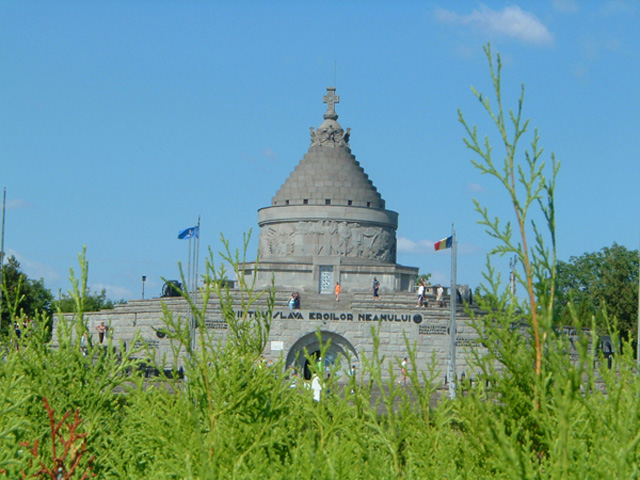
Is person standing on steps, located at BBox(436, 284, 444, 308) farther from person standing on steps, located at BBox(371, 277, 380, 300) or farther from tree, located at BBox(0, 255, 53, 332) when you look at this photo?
tree, located at BBox(0, 255, 53, 332)

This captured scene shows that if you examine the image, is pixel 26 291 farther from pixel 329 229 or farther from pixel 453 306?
pixel 453 306

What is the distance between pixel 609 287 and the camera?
2007 inches

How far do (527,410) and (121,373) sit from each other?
343cm

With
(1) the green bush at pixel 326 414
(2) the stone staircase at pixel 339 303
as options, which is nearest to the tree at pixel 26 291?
(2) the stone staircase at pixel 339 303

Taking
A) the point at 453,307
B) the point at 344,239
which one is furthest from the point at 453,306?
the point at 344,239

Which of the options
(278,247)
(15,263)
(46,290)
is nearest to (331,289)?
(278,247)

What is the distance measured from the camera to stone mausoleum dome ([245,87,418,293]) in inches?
1661

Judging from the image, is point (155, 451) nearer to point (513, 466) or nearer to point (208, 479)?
point (208, 479)

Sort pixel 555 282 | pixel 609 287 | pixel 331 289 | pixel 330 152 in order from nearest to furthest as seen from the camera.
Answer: pixel 555 282 → pixel 331 289 → pixel 330 152 → pixel 609 287

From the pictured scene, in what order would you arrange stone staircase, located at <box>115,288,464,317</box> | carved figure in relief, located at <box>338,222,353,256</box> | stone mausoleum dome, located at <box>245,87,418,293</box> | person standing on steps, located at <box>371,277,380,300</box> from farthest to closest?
carved figure in relief, located at <box>338,222,353,256</box> → stone mausoleum dome, located at <box>245,87,418,293</box> → person standing on steps, located at <box>371,277,380,300</box> → stone staircase, located at <box>115,288,464,317</box>

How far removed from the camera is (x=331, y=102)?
4762 centimetres

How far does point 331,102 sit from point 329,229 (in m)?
7.58

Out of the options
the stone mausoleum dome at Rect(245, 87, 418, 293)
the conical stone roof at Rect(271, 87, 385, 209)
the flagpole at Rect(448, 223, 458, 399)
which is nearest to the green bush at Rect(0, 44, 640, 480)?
the flagpole at Rect(448, 223, 458, 399)

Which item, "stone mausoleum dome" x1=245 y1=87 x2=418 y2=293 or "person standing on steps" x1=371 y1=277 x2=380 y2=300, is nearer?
"person standing on steps" x1=371 y1=277 x2=380 y2=300
